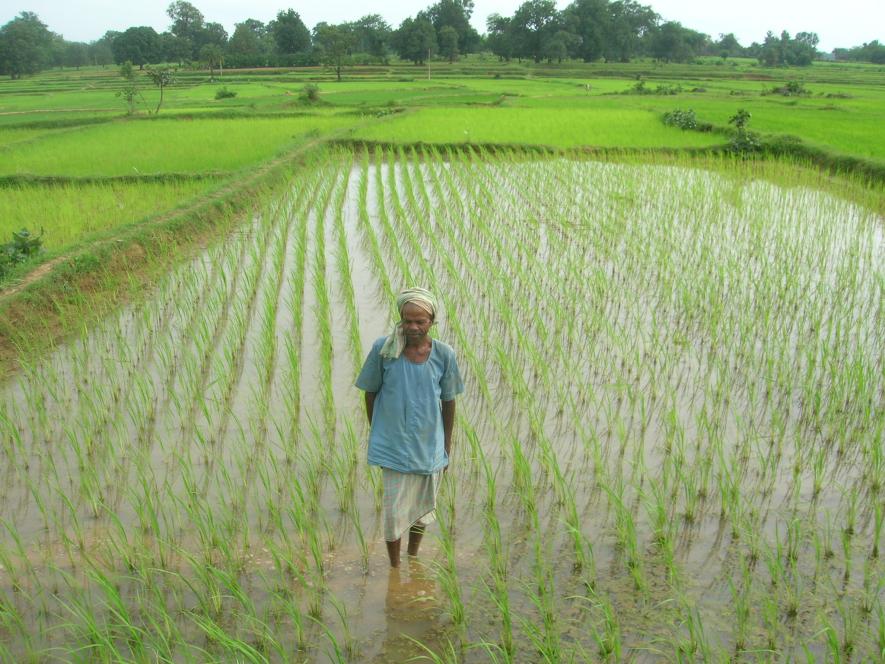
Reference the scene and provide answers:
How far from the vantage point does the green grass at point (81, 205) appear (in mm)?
6895

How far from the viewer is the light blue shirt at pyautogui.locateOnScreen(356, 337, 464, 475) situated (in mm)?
2434

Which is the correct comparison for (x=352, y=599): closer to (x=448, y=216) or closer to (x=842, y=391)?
(x=842, y=391)

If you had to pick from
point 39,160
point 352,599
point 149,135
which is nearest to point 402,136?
point 149,135

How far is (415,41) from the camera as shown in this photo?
42.3m

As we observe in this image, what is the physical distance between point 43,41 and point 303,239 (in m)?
59.8

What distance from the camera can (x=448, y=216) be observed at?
7527 millimetres

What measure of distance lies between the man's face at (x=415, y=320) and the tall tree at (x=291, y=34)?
166 ft

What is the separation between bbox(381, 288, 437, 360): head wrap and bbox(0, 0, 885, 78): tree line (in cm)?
3430

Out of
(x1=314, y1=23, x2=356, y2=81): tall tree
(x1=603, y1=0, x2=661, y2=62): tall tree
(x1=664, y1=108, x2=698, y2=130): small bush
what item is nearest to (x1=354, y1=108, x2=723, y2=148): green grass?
(x1=664, y1=108, x2=698, y2=130): small bush

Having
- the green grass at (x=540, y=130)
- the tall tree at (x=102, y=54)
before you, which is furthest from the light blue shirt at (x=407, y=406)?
the tall tree at (x=102, y=54)

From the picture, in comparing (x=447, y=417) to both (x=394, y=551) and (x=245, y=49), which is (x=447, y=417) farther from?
(x=245, y=49)

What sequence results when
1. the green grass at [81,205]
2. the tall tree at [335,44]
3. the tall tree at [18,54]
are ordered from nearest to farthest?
1. the green grass at [81,205]
2. the tall tree at [335,44]
3. the tall tree at [18,54]

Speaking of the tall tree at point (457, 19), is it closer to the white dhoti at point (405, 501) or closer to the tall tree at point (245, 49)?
the tall tree at point (245, 49)

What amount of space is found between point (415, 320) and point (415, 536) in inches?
30.0
